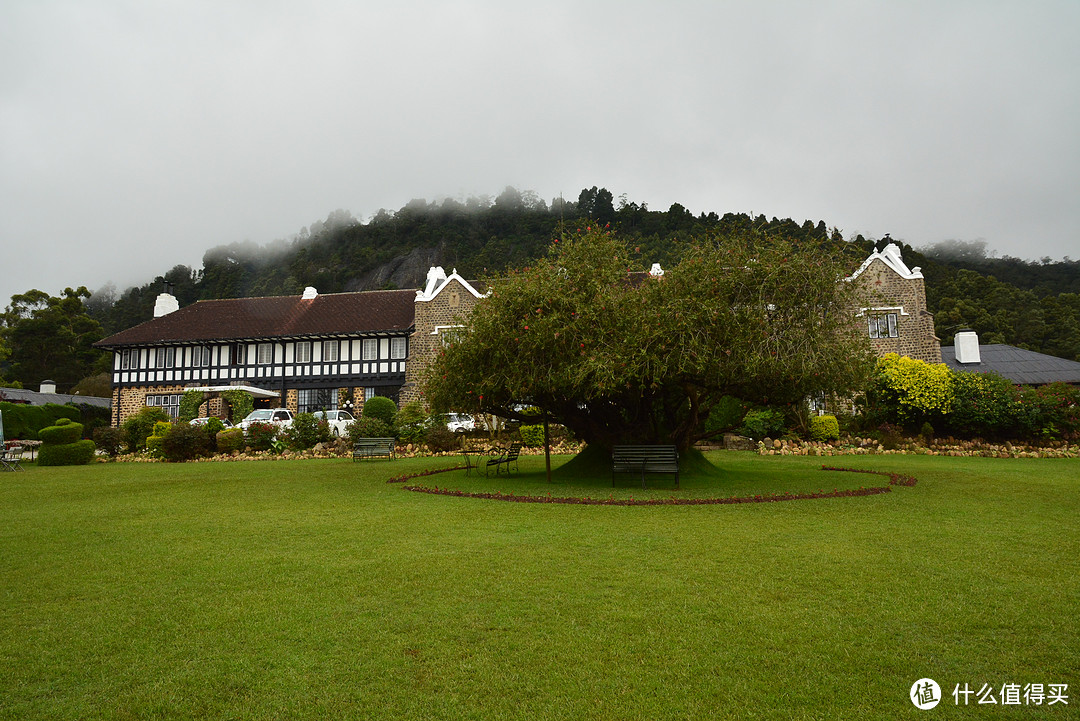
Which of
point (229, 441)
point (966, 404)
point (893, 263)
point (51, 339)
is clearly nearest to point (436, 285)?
point (229, 441)

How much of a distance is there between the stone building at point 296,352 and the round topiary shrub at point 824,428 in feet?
61.1

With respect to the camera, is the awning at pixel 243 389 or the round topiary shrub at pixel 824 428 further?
the awning at pixel 243 389

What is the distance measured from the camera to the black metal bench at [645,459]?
471 inches

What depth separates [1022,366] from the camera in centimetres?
3225

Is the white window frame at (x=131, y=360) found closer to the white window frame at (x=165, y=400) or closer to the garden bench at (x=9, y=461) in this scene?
the white window frame at (x=165, y=400)

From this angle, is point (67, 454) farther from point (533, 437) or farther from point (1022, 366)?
point (1022, 366)

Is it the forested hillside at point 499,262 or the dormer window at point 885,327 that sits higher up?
the forested hillside at point 499,262

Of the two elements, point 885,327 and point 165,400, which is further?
point 165,400

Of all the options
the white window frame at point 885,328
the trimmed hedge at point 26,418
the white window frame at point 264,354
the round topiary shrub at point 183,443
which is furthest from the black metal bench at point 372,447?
the white window frame at point 885,328

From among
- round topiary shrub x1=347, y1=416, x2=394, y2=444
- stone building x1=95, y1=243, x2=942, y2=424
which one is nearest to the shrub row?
round topiary shrub x1=347, y1=416, x2=394, y2=444

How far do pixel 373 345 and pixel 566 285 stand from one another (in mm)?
25517

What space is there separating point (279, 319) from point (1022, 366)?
38.8 metres

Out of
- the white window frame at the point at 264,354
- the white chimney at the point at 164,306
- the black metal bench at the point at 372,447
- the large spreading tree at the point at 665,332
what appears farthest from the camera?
the white chimney at the point at 164,306

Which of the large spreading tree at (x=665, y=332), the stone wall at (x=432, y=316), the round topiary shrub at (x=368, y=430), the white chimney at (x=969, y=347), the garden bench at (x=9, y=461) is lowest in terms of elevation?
the garden bench at (x=9, y=461)
